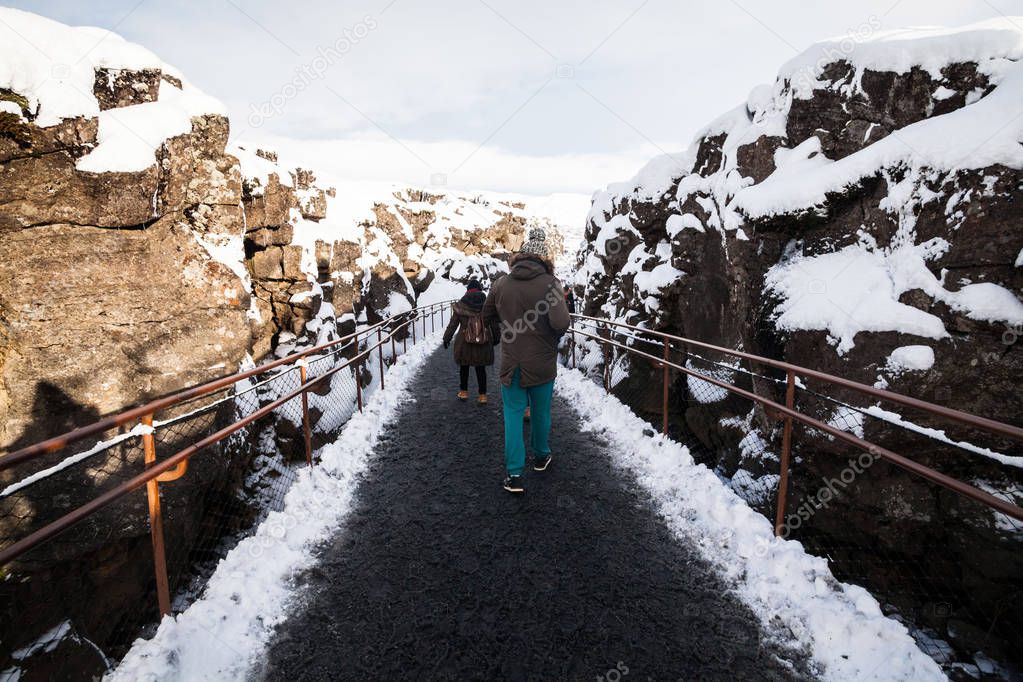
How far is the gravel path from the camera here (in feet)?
7.97

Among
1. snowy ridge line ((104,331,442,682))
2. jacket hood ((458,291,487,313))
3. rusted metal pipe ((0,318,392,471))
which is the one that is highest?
jacket hood ((458,291,487,313))

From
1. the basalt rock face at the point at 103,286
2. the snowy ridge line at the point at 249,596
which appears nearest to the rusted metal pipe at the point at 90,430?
the snowy ridge line at the point at 249,596

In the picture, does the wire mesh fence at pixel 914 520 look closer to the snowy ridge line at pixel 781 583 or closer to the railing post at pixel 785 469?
the railing post at pixel 785 469

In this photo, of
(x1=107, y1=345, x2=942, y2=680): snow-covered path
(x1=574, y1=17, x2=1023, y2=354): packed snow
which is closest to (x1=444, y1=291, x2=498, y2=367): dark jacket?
(x1=107, y1=345, x2=942, y2=680): snow-covered path

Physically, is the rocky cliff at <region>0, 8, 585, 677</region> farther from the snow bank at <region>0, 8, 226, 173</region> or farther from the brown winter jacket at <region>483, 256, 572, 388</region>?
the brown winter jacket at <region>483, 256, 572, 388</region>

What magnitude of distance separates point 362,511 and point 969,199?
657cm

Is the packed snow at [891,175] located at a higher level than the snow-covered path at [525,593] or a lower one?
higher

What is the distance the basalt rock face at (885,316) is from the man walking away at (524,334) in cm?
196

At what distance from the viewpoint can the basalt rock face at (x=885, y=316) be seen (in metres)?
4.19

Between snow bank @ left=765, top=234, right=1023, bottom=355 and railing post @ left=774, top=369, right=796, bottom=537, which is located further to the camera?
snow bank @ left=765, top=234, right=1023, bottom=355

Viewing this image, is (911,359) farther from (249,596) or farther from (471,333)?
(249,596)

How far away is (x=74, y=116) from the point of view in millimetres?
7977

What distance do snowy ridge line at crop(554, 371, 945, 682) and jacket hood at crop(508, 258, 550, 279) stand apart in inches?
94.6

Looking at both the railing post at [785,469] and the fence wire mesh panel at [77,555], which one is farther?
the fence wire mesh panel at [77,555]
